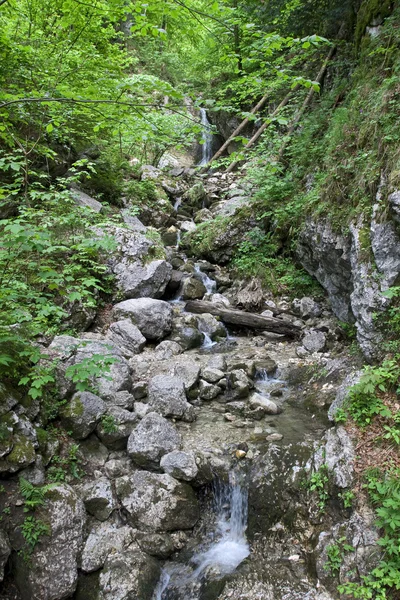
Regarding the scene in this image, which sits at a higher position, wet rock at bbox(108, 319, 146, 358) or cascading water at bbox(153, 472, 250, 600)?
wet rock at bbox(108, 319, 146, 358)

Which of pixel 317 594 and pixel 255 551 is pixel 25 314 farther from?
pixel 317 594

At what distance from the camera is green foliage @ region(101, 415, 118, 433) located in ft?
16.1

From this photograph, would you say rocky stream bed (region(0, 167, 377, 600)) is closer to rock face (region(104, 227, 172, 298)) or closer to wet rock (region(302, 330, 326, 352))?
wet rock (region(302, 330, 326, 352))

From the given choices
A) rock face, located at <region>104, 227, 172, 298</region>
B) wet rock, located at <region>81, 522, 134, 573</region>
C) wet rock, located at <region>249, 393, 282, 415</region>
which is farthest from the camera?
rock face, located at <region>104, 227, 172, 298</region>

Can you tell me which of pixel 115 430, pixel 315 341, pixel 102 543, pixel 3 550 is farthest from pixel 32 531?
pixel 315 341

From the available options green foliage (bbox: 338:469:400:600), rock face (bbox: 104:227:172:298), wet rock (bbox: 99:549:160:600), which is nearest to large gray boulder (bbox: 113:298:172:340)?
rock face (bbox: 104:227:172:298)

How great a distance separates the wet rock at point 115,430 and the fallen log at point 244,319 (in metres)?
4.31

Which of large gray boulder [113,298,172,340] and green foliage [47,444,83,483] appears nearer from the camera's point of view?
green foliage [47,444,83,483]

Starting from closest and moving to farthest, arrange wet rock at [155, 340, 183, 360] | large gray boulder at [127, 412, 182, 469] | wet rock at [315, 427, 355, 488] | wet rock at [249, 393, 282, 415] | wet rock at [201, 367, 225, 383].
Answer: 1. wet rock at [315, 427, 355, 488]
2. large gray boulder at [127, 412, 182, 469]
3. wet rock at [249, 393, 282, 415]
4. wet rock at [201, 367, 225, 383]
5. wet rock at [155, 340, 183, 360]

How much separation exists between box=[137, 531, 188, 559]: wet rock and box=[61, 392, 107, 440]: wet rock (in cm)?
144

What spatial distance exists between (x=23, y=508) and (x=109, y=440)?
4.39 feet

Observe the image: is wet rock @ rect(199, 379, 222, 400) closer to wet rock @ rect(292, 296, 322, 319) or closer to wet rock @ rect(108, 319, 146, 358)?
wet rock @ rect(108, 319, 146, 358)

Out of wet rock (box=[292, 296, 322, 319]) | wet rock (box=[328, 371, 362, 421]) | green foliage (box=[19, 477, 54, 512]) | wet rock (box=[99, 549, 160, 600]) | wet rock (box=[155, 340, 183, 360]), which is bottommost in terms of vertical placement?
wet rock (box=[99, 549, 160, 600])

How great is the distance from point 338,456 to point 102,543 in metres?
2.89
